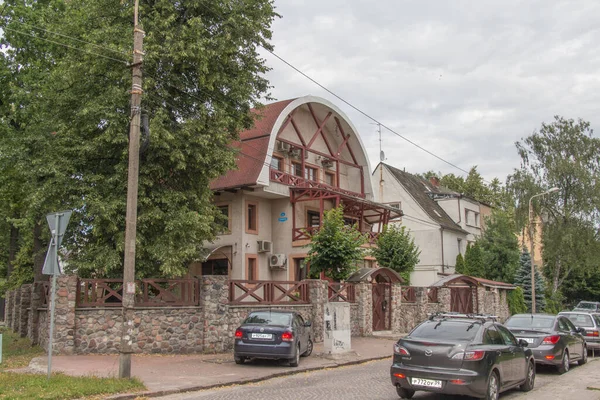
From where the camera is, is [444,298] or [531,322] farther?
[444,298]

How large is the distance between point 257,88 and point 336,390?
14276 mm

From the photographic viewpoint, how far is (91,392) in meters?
10.3

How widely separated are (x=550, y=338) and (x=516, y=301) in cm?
2660

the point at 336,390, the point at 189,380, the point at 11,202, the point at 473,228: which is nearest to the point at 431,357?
the point at 336,390

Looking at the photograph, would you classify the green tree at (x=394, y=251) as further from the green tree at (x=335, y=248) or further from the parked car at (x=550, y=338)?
the parked car at (x=550, y=338)

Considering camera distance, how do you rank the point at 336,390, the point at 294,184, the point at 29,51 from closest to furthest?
1. the point at 336,390
2. the point at 29,51
3. the point at 294,184

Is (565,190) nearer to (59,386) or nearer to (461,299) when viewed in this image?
(461,299)

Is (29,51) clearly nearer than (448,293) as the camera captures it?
Yes

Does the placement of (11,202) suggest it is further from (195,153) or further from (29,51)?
(195,153)

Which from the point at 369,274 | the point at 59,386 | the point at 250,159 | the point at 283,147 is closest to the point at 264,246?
the point at 250,159

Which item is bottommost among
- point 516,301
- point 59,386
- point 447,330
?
point 59,386

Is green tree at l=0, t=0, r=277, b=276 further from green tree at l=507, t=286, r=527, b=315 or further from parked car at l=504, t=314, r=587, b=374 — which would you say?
green tree at l=507, t=286, r=527, b=315

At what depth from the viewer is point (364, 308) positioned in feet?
80.0

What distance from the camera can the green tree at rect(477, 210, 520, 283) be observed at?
43812 millimetres
